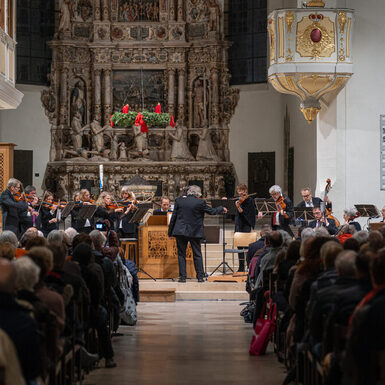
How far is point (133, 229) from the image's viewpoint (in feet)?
46.9

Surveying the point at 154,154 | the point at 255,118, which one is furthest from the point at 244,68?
the point at 154,154

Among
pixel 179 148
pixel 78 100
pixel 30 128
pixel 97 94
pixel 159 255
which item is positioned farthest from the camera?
pixel 30 128

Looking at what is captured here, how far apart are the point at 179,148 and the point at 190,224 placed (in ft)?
36.2

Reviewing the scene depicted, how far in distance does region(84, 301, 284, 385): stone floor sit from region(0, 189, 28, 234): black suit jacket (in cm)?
330

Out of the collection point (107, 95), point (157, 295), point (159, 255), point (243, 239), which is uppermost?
point (107, 95)

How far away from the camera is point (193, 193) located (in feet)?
43.4

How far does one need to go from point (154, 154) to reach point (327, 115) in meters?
9.30

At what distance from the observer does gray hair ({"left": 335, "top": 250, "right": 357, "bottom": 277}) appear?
17.5ft

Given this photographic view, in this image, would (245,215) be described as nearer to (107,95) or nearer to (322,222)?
(322,222)

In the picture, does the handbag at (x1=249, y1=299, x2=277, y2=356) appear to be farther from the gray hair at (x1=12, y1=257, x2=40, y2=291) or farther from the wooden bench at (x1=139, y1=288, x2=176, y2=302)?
the wooden bench at (x1=139, y1=288, x2=176, y2=302)

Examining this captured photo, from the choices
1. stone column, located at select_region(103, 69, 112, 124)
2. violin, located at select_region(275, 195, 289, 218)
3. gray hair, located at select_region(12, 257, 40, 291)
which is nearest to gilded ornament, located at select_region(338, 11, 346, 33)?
violin, located at select_region(275, 195, 289, 218)

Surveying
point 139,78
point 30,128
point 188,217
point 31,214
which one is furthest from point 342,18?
point 30,128

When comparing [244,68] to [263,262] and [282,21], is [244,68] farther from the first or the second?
[263,262]

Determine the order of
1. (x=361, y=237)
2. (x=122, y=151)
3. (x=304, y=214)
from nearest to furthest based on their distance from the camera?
1. (x=361, y=237)
2. (x=304, y=214)
3. (x=122, y=151)
